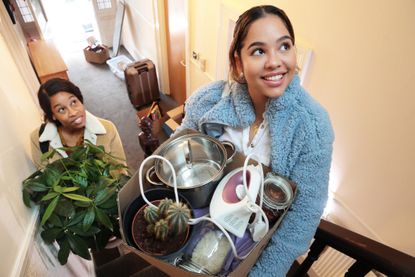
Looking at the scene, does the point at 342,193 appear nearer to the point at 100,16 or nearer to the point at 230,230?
the point at 230,230

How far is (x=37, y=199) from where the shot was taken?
2.85ft

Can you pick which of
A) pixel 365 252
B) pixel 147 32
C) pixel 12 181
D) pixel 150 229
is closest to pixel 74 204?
pixel 12 181

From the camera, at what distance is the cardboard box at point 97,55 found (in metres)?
3.75

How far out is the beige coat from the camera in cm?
111

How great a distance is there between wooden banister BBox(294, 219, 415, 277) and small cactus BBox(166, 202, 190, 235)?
0.41 metres


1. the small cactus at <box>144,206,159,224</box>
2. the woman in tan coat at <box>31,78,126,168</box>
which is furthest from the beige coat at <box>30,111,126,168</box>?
the small cactus at <box>144,206,159,224</box>

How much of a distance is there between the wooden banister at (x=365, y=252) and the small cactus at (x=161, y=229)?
0.45 m

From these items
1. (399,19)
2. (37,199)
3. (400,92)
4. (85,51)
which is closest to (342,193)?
(400,92)

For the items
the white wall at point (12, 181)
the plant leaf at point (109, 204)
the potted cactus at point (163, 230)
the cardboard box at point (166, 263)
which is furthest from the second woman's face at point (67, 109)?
the potted cactus at point (163, 230)

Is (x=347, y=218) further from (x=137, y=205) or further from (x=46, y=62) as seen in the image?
(x=46, y=62)

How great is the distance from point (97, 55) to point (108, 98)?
3.13ft

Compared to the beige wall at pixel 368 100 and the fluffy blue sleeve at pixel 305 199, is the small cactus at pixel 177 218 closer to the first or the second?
the fluffy blue sleeve at pixel 305 199

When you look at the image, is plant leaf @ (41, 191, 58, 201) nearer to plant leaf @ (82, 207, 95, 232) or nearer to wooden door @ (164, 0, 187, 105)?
plant leaf @ (82, 207, 95, 232)

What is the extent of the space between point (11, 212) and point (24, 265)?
0.17 metres
